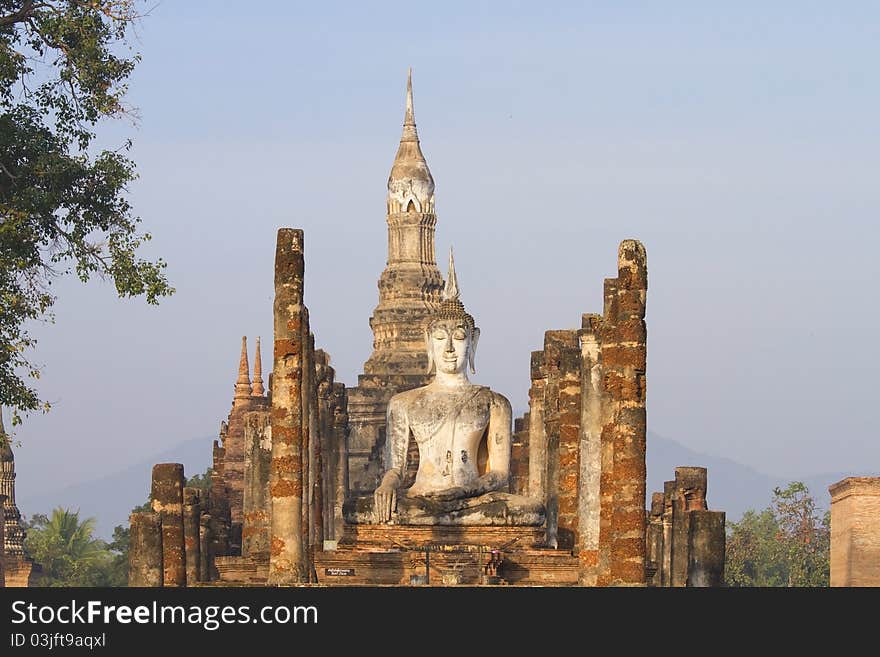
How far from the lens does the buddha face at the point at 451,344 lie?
108 feet

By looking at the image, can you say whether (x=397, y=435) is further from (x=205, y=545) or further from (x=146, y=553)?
(x=146, y=553)

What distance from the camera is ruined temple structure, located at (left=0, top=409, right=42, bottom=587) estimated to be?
4622 centimetres

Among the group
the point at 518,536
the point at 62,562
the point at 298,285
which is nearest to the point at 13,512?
the point at 62,562

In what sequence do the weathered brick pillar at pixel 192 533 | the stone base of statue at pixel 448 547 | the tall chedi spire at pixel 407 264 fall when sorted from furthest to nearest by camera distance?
the tall chedi spire at pixel 407 264 → the weathered brick pillar at pixel 192 533 → the stone base of statue at pixel 448 547

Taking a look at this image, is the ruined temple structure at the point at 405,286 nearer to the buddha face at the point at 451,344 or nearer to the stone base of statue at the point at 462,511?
the buddha face at the point at 451,344

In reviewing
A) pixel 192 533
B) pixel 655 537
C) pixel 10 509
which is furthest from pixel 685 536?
pixel 10 509

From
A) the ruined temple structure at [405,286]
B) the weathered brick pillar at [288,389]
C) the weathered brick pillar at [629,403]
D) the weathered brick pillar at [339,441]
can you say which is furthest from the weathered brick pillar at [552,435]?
the ruined temple structure at [405,286]

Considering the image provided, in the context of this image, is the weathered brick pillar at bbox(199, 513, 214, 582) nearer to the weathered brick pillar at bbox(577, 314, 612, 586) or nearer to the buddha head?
the buddha head

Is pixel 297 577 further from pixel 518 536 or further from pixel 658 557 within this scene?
pixel 658 557

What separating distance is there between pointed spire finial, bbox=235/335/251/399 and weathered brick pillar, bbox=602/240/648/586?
40.4 m

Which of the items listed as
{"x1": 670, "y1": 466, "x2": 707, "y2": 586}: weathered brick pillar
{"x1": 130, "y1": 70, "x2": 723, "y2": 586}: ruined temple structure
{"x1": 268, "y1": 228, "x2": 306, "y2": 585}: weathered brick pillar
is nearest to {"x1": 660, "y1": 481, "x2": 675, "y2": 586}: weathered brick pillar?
{"x1": 670, "y1": 466, "x2": 707, "y2": 586}: weathered brick pillar

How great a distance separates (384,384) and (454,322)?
29.8 meters

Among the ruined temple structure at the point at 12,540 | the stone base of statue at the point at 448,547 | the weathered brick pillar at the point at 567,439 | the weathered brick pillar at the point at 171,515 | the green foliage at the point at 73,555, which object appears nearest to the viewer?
the weathered brick pillar at the point at 171,515

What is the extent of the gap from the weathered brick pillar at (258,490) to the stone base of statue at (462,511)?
1041mm
